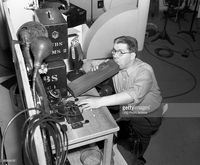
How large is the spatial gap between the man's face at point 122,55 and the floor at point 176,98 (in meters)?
0.84

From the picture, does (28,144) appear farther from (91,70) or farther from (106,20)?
(106,20)

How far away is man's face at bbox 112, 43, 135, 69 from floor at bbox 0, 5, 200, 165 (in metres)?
0.84

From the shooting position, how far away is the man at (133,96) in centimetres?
163

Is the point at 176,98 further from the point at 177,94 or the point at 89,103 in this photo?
the point at 89,103

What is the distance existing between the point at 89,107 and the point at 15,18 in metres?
0.92

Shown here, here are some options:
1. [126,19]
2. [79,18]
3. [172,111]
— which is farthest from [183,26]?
[79,18]

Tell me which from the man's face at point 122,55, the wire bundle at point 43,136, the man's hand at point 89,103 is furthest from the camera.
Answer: the man's face at point 122,55

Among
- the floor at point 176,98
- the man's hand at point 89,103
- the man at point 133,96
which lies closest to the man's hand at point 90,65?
the man at point 133,96

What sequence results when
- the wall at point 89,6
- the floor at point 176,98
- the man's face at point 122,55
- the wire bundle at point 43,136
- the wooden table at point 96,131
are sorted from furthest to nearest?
the wall at point 89,6 → the floor at point 176,98 → the man's face at point 122,55 → the wooden table at point 96,131 → the wire bundle at point 43,136

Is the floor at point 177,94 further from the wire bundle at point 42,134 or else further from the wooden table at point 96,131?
the wire bundle at point 42,134

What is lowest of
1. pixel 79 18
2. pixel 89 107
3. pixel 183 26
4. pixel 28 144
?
pixel 183 26

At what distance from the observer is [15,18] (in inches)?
77.3

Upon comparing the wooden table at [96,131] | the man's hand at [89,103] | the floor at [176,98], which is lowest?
the floor at [176,98]

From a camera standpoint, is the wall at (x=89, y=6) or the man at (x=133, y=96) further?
the wall at (x=89, y=6)
